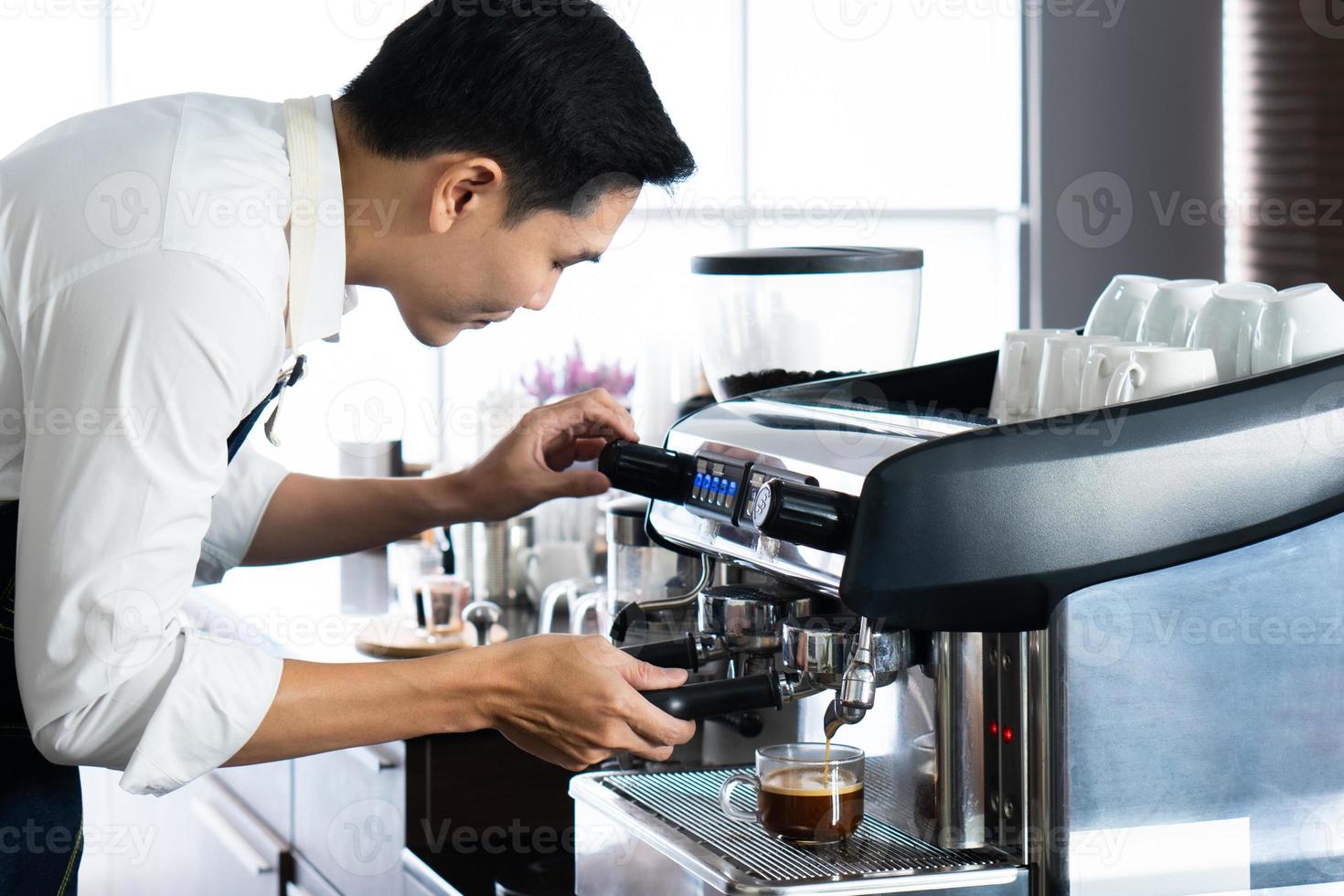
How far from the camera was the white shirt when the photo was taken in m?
0.86

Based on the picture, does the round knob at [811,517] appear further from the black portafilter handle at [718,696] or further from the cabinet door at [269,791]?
the cabinet door at [269,791]

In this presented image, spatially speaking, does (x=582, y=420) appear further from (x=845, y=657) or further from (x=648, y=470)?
(x=845, y=657)

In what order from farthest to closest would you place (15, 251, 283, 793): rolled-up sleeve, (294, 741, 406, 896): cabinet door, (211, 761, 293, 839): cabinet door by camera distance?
1. (211, 761, 293, 839): cabinet door
2. (294, 741, 406, 896): cabinet door
3. (15, 251, 283, 793): rolled-up sleeve

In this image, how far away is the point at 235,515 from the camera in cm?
140

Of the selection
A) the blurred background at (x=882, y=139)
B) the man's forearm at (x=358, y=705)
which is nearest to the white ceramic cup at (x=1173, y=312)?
the man's forearm at (x=358, y=705)

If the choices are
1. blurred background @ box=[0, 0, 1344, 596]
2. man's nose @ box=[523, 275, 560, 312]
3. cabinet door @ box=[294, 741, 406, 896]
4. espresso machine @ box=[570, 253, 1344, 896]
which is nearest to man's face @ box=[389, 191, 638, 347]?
man's nose @ box=[523, 275, 560, 312]

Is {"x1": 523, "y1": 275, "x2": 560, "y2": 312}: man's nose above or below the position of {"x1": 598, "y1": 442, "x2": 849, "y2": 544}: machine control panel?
above

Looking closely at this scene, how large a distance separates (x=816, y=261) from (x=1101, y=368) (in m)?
0.46

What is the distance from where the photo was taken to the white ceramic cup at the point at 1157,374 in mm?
978

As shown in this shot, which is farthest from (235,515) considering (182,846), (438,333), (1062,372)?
(182,846)

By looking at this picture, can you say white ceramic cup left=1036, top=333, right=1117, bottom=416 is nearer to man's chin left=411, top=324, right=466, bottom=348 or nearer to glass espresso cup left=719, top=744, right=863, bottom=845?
glass espresso cup left=719, top=744, right=863, bottom=845

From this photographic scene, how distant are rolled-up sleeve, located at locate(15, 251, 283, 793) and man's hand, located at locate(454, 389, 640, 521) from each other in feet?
1.60

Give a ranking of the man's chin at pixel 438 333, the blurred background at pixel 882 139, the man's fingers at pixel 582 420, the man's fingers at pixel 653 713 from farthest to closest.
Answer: the blurred background at pixel 882 139, the man's fingers at pixel 582 420, the man's chin at pixel 438 333, the man's fingers at pixel 653 713

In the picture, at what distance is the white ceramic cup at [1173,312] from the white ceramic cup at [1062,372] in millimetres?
54
